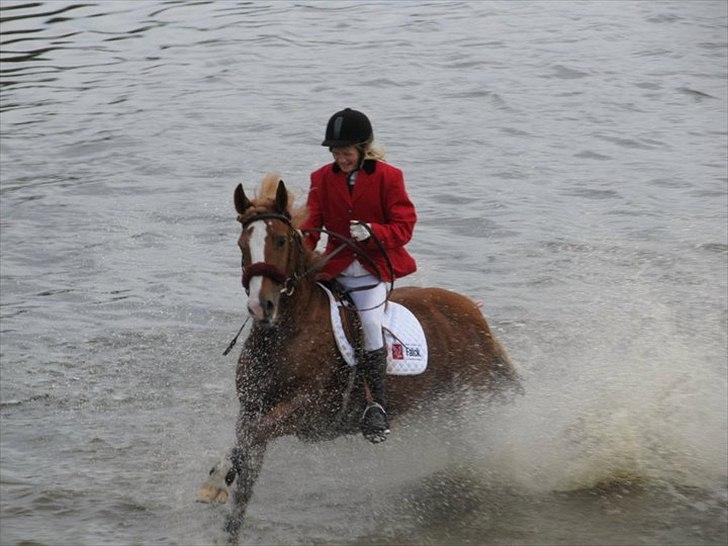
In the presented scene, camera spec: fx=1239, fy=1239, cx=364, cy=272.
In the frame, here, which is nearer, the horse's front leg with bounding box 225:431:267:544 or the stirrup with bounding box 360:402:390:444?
the horse's front leg with bounding box 225:431:267:544

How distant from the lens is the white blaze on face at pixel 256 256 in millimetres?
7602

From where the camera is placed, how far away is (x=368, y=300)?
8.90 meters

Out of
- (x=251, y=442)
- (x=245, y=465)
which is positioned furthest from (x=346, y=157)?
(x=245, y=465)

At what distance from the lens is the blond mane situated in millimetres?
8047

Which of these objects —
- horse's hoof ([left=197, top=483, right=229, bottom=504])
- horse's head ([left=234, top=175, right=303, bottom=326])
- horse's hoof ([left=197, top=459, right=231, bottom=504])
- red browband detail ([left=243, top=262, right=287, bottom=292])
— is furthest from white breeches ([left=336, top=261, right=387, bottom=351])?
horse's hoof ([left=197, top=483, right=229, bottom=504])

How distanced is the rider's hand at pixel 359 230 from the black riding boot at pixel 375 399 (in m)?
0.84

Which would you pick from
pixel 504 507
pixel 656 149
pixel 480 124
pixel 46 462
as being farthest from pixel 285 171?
pixel 504 507

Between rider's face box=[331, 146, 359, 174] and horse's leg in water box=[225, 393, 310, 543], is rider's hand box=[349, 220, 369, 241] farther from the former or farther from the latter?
horse's leg in water box=[225, 393, 310, 543]

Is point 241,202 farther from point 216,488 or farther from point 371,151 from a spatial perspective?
point 216,488

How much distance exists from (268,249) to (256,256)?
0.10m

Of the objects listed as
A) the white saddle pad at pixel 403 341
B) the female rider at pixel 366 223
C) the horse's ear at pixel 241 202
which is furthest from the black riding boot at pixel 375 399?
the horse's ear at pixel 241 202

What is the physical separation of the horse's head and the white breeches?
2.61ft

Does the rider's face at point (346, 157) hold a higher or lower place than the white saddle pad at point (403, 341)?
higher

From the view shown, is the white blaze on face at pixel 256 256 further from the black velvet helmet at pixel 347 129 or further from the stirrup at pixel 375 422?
the stirrup at pixel 375 422
